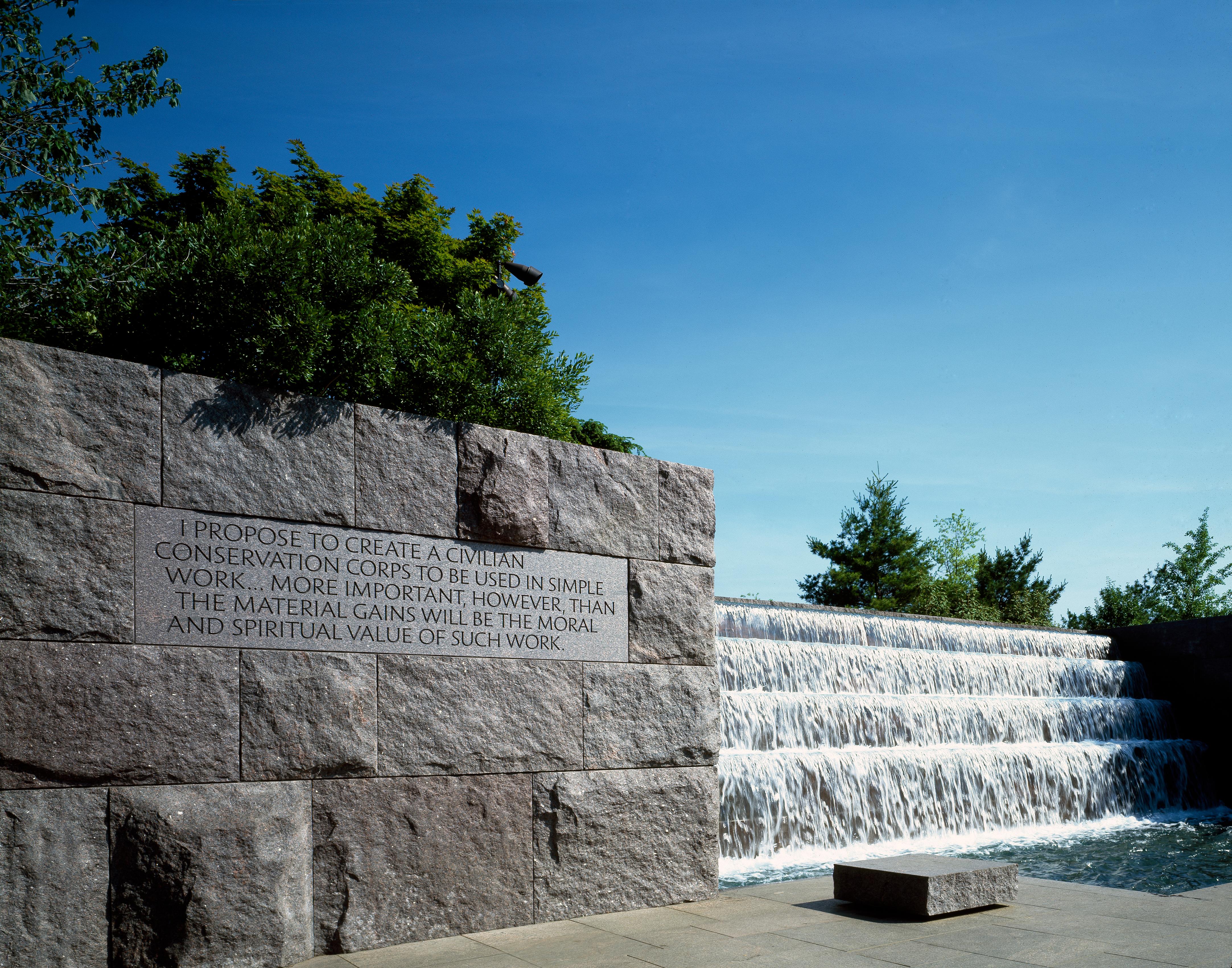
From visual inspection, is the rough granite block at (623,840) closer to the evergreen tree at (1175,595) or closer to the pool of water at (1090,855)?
the pool of water at (1090,855)

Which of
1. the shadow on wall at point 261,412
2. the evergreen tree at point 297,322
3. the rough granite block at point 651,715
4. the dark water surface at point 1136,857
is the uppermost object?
the evergreen tree at point 297,322

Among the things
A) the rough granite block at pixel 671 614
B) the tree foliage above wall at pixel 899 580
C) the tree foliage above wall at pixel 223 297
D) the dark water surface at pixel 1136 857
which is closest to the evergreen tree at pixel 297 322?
the tree foliage above wall at pixel 223 297

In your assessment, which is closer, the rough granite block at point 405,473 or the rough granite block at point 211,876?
the rough granite block at point 211,876

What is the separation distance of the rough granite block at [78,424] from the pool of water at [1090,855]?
5359 mm

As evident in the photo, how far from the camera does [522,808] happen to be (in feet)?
17.8

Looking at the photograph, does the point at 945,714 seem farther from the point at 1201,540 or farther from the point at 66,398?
the point at 1201,540

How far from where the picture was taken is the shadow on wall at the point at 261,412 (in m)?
4.72

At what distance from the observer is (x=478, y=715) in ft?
17.6

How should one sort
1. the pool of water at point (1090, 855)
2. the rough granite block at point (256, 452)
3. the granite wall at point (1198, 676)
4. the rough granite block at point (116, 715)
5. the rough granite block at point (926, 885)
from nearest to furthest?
the rough granite block at point (116, 715)
the rough granite block at point (256, 452)
the rough granite block at point (926, 885)
the pool of water at point (1090, 855)
the granite wall at point (1198, 676)

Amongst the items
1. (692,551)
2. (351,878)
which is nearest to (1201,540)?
(692,551)

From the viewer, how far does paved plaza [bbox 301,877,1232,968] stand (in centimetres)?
450

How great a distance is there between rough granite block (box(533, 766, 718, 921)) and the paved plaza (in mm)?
127

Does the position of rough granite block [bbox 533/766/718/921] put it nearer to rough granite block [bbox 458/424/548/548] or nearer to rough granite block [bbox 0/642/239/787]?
rough granite block [bbox 458/424/548/548]

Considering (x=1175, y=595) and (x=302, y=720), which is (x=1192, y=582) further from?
(x=302, y=720)
